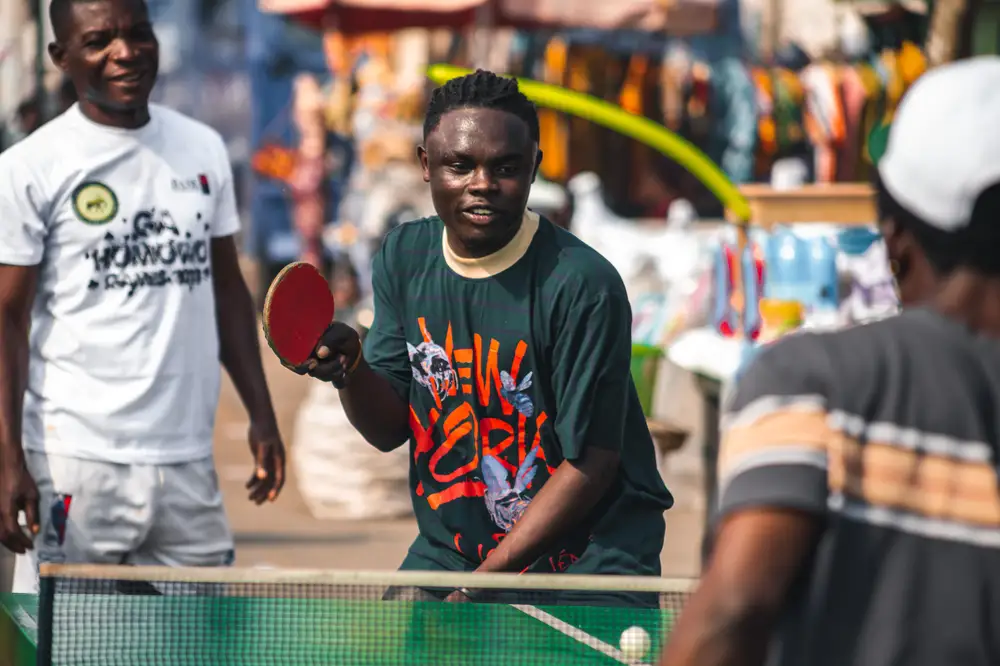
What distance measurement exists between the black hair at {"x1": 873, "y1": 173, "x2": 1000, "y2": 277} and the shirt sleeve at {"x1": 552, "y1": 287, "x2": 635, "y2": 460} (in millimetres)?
1533

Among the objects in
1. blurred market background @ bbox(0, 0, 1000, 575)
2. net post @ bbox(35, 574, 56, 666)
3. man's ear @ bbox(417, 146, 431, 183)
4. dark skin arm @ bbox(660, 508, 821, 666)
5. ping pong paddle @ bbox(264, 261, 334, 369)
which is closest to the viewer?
dark skin arm @ bbox(660, 508, 821, 666)

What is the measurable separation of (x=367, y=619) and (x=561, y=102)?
603 cm

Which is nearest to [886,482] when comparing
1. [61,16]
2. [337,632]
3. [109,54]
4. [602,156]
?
[337,632]

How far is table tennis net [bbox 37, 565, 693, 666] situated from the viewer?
10.0 ft

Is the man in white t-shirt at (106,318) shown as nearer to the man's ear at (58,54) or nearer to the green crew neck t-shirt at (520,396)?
the man's ear at (58,54)

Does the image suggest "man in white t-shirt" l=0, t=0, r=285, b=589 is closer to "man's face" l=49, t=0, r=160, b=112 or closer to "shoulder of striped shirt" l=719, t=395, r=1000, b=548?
"man's face" l=49, t=0, r=160, b=112

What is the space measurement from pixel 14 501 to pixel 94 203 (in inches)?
31.7

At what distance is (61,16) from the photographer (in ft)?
15.0

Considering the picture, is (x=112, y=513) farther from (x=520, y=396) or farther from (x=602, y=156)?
(x=602, y=156)

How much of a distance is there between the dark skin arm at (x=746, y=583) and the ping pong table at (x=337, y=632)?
114 centimetres

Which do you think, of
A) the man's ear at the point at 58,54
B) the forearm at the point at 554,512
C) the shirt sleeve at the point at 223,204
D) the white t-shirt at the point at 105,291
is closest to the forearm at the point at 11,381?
the white t-shirt at the point at 105,291

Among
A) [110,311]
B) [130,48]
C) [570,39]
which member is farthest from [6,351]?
[570,39]

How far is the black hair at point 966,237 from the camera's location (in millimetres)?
1915

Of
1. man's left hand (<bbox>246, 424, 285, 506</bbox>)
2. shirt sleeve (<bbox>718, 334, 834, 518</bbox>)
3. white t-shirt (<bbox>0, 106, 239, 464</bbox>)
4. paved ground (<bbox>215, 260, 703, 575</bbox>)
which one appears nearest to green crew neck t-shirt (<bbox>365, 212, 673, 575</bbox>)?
white t-shirt (<bbox>0, 106, 239, 464</bbox>)
